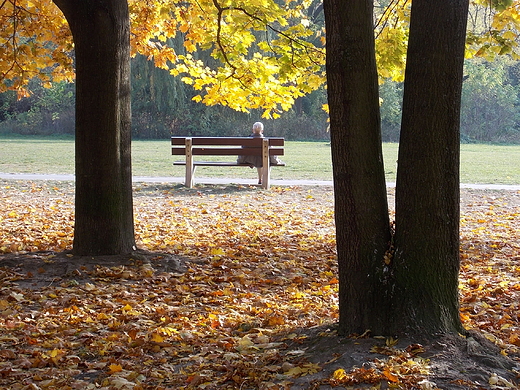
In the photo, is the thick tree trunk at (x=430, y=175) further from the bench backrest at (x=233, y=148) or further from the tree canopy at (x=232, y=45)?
the bench backrest at (x=233, y=148)

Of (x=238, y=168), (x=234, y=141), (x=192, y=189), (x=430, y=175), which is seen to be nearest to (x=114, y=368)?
Result: (x=430, y=175)

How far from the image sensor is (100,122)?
623cm

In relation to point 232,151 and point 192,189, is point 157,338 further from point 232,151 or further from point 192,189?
point 232,151

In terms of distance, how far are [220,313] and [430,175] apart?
212 centimetres

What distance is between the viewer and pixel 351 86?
3.70 meters

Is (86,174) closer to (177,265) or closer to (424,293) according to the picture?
(177,265)

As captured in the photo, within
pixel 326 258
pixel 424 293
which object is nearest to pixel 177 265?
pixel 326 258

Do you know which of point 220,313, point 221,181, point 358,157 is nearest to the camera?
point 358,157

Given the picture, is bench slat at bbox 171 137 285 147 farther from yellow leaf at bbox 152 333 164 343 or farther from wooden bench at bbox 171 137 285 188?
yellow leaf at bbox 152 333 164 343

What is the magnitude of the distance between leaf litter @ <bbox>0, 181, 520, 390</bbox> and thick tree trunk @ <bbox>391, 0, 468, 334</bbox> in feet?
0.77

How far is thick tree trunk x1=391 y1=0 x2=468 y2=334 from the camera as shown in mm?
3574

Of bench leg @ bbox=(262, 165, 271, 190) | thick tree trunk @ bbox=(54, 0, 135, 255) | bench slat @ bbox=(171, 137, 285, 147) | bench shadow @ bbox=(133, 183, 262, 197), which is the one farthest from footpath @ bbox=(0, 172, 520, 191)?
thick tree trunk @ bbox=(54, 0, 135, 255)

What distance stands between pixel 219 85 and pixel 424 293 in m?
5.85

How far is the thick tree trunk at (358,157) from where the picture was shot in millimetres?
3691
